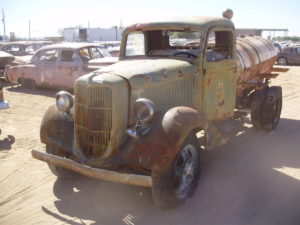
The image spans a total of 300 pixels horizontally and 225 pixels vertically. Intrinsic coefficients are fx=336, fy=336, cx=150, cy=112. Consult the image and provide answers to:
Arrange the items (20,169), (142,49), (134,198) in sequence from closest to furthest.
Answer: (134,198)
(20,169)
(142,49)

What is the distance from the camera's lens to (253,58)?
6.79 m

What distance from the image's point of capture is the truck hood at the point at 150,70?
382 centimetres

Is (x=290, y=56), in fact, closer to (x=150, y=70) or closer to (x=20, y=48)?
(x=20, y=48)

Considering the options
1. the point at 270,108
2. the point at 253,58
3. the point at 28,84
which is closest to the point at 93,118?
the point at 270,108

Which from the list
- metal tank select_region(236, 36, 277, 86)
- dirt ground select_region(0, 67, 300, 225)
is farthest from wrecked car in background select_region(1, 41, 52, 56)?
metal tank select_region(236, 36, 277, 86)

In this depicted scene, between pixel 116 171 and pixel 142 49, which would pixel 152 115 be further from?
pixel 142 49

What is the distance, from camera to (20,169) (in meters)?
4.92

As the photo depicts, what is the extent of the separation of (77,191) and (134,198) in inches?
30.6

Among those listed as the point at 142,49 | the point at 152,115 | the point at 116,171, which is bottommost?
the point at 116,171

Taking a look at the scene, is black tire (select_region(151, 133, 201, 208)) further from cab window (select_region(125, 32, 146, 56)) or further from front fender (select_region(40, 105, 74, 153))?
cab window (select_region(125, 32, 146, 56))

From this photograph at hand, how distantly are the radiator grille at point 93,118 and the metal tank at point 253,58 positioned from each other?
10.4 feet

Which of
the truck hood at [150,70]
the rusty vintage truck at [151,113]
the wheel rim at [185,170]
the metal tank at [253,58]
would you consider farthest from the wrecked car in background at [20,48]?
the wheel rim at [185,170]

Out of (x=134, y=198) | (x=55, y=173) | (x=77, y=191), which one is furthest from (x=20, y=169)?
(x=134, y=198)

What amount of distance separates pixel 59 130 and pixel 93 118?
68 cm
